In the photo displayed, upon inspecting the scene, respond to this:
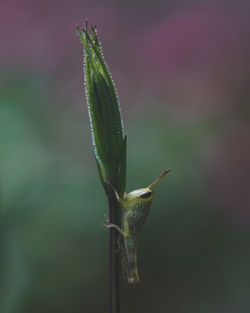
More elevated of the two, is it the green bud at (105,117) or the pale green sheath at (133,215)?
the green bud at (105,117)

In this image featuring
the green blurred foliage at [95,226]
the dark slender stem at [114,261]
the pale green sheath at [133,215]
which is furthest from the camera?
the green blurred foliage at [95,226]

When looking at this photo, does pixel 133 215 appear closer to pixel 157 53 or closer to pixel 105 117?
pixel 105 117

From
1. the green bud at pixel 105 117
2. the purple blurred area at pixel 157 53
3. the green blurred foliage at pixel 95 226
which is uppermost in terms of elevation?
the purple blurred area at pixel 157 53

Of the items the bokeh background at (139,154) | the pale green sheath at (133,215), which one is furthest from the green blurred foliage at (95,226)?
the pale green sheath at (133,215)

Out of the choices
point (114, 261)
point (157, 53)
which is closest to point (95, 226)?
point (157, 53)

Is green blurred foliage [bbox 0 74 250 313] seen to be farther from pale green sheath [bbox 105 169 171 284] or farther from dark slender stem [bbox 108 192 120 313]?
dark slender stem [bbox 108 192 120 313]

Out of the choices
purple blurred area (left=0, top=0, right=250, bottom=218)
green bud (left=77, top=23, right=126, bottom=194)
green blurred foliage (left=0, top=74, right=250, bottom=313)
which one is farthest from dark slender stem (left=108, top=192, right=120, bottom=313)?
purple blurred area (left=0, top=0, right=250, bottom=218)

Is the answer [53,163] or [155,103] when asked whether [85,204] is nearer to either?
[53,163]

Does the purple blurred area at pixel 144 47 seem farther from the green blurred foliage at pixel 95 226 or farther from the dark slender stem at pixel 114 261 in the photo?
the dark slender stem at pixel 114 261

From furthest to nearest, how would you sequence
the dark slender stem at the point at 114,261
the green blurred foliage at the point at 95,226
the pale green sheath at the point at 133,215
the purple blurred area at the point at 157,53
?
the purple blurred area at the point at 157,53 → the green blurred foliage at the point at 95,226 → the pale green sheath at the point at 133,215 → the dark slender stem at the point at 114,261
